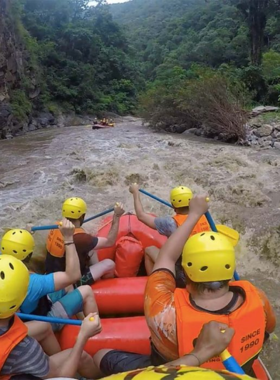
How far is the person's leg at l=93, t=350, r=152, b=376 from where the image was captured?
6.04ft

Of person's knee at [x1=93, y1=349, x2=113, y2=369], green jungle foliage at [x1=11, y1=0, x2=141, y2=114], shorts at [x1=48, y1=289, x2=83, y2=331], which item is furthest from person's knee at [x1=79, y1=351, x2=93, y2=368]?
green jungle foliage at [x1=11, y1=0, x2=141, y2=114]

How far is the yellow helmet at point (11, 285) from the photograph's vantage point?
4.96 feet

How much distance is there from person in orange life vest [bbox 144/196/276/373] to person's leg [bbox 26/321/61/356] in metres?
0.77

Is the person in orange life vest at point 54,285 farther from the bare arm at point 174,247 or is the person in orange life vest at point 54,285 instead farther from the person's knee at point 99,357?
the bare arm at point 174,247

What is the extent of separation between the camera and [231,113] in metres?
11.6

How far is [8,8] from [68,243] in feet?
65.1

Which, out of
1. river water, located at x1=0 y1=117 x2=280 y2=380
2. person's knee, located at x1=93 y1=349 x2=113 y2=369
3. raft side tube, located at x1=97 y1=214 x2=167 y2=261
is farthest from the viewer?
river water, located at x1=0 y1=117 x2=280 y2=380

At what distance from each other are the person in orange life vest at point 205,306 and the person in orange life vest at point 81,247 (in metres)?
1.33

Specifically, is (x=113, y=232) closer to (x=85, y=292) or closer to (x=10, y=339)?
(x=85, y=292)

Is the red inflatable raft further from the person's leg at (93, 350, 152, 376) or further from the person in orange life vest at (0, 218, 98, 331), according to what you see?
the person's leg at (93, 350, 152, 376)

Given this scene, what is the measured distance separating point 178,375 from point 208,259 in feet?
1.83

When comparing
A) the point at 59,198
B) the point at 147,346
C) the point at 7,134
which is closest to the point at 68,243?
the point at 147,346

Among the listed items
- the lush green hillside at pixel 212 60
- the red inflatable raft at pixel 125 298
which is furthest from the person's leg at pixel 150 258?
the lush green hillside at pixel 212 60

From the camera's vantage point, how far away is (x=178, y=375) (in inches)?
40.3
